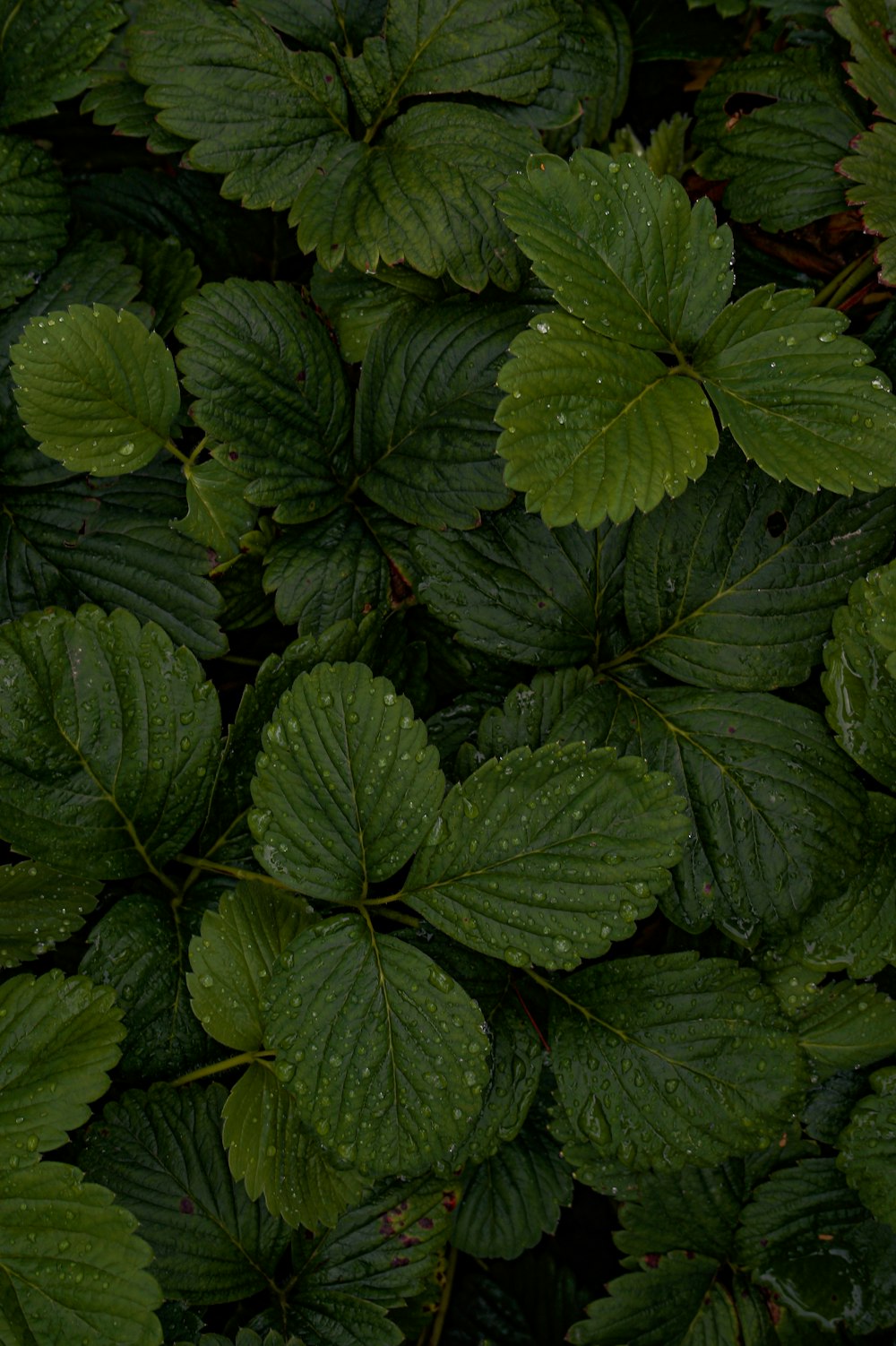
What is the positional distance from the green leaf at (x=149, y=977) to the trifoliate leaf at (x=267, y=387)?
2.26 ft

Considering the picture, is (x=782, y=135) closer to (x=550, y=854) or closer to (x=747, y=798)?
(x=747, y=798)

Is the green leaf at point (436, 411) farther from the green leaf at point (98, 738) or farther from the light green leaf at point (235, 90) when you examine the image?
the green leaf at point (98, 738)

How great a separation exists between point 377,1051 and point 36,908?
630 millimetres

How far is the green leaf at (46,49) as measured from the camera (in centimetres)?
183

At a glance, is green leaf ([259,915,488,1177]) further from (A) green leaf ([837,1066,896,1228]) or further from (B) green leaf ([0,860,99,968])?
(A) green leaf ([837,1066,896,1228])

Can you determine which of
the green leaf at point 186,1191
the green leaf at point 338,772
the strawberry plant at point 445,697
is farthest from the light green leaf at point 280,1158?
the green leaf at point 338,772

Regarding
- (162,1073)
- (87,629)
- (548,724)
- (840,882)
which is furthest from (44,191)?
(840,882)

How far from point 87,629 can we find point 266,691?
0.30 meters

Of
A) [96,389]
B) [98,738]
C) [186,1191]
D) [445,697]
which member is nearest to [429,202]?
[96,389]

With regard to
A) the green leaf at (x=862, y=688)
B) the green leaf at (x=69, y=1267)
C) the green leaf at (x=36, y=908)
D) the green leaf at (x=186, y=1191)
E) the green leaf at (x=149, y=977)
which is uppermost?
the green leaf at (x=862, y=688)

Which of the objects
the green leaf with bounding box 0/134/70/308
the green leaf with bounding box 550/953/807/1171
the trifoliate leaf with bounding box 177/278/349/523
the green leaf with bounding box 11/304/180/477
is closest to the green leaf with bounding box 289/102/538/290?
the trifoliate leaf with bounding box 177/278/349/523

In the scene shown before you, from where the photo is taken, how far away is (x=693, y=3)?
1984mm

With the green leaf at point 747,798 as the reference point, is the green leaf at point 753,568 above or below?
above

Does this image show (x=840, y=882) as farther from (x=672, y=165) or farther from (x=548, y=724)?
(x=672, y=165)
